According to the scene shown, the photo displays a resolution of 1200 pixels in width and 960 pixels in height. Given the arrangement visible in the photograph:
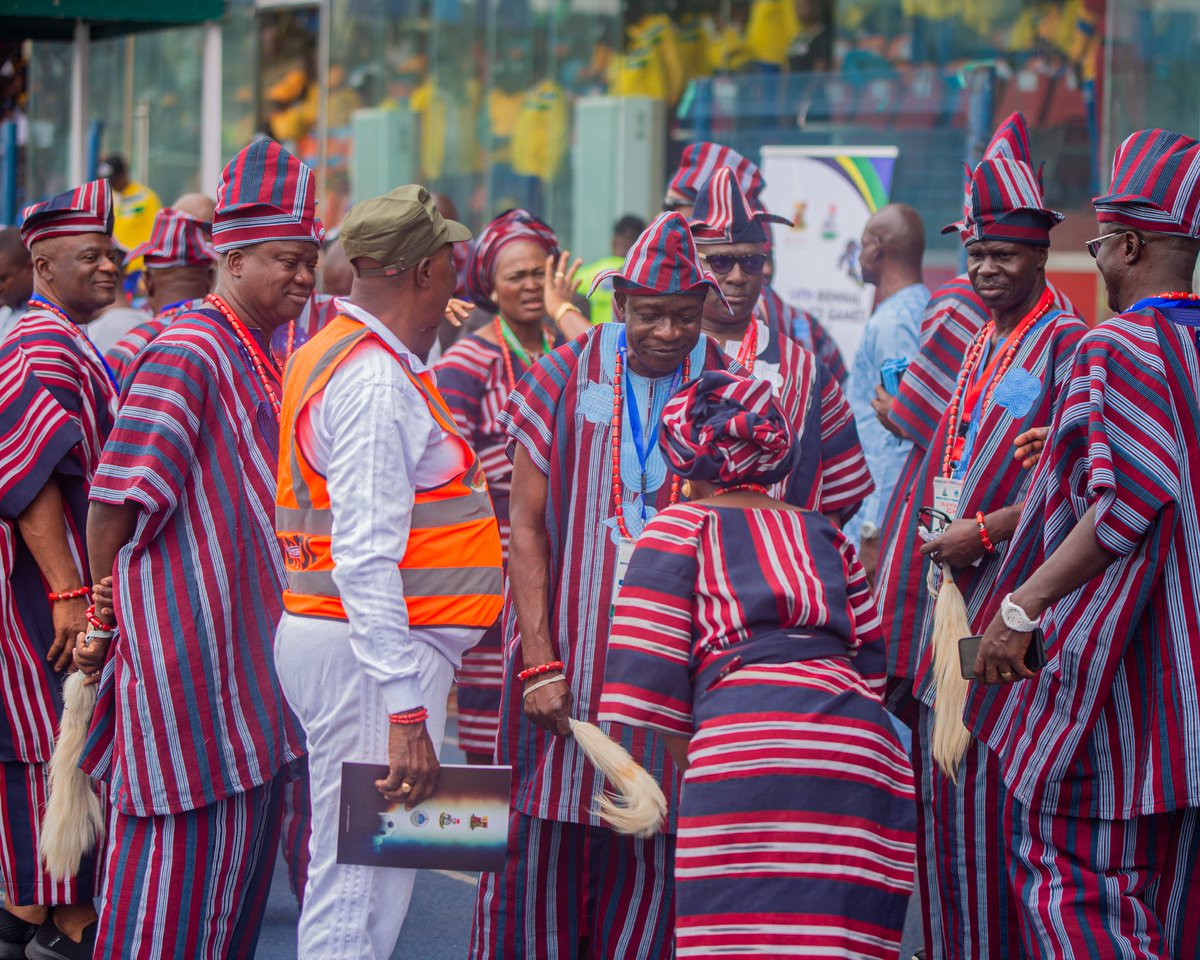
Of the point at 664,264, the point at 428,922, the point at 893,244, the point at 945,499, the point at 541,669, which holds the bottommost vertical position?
the point at 428,922

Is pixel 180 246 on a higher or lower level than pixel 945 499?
higher

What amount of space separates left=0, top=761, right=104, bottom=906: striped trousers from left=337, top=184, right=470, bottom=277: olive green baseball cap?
2294 mm

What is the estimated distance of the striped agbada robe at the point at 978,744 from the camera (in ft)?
15.7

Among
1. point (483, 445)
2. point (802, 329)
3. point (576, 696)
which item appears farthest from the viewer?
point (802, 329)

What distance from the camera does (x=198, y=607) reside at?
4539 millimetres

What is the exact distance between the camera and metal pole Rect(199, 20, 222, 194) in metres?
13.6

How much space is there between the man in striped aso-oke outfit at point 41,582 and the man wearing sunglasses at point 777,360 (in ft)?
6.54

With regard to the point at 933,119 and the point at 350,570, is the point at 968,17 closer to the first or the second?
the point at 933,119

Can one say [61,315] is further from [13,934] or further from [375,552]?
[375,552]

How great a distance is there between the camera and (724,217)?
549 centimetres

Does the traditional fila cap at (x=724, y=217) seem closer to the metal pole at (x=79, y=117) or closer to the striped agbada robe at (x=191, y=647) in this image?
the striped agbada robe at (x=191, y=647)

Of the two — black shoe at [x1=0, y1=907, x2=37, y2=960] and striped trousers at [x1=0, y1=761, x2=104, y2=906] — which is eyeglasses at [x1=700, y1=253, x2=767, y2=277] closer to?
striped trousers at [x1=0, y1=761, x2=104, y2=906]

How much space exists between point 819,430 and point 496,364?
1.92 metres

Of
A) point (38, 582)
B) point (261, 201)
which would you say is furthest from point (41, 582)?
point (261, 201)
